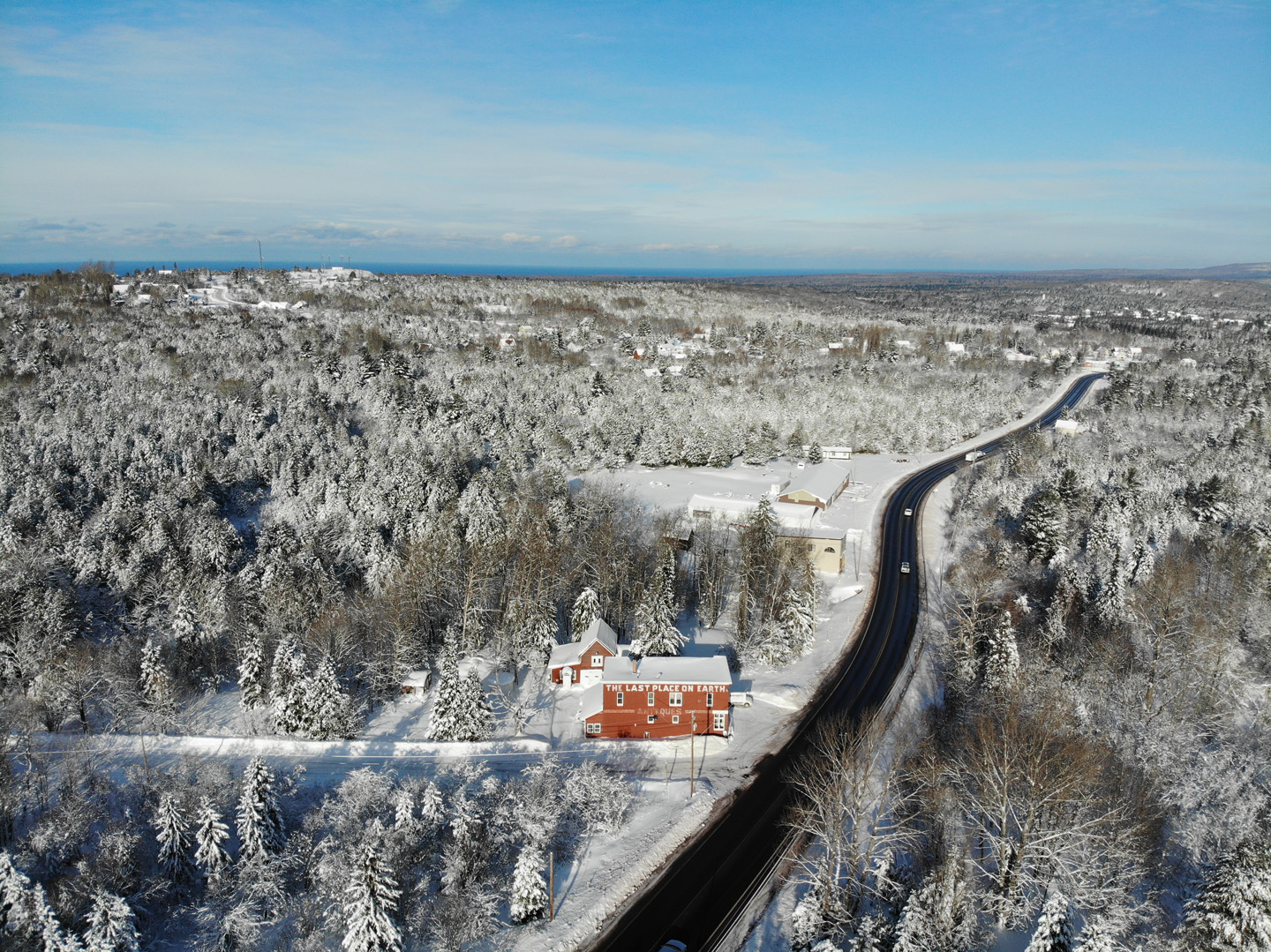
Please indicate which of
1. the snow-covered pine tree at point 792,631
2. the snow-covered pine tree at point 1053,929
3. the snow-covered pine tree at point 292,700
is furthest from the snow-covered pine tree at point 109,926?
the snow-covered pine tree at point 792,631

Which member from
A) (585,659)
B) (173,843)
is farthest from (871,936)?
(173,843)

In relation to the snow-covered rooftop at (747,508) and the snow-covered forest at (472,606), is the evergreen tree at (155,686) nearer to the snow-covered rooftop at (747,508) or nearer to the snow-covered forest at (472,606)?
the snow-covered forest at (472,606)

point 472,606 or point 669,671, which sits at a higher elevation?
point 669,671

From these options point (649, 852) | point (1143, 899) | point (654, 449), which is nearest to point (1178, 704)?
point (1143, 899)

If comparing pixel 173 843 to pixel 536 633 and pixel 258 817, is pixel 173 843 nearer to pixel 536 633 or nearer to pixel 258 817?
pixel 258 817

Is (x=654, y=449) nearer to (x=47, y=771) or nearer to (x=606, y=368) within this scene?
(x=606, y=368)

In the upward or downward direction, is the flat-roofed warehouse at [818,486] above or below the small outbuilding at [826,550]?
above
